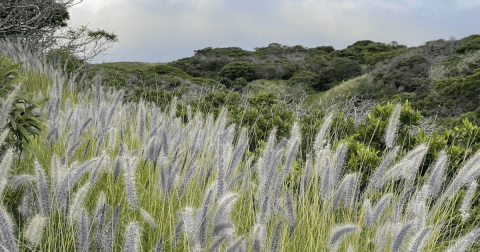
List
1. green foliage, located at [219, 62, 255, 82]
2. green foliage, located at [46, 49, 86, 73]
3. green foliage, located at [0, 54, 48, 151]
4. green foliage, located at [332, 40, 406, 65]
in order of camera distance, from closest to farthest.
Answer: green foliage, located at [0, 54, 48, 151], green foliage, located at [46, 49, 86, 73], green foliage, located at [219, 62, 255, 82], green foliage, located at [332, 40, 406, 65]

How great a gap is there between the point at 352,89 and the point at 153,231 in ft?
68.0

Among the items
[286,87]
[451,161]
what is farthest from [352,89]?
[451,161]

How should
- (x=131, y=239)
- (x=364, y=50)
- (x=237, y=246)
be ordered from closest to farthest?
(x=131, y=239), (x=237, y=246), (x=364, y=50)

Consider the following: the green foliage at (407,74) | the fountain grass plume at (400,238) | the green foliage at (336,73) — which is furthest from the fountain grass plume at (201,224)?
the green foliage at (336,73)

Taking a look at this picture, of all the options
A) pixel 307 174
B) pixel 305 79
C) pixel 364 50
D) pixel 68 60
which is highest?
pixel 364 50

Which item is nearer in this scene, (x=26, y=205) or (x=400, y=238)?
(x=400, y=238)

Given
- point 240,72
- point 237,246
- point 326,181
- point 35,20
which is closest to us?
point 237,246

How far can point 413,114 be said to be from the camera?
3.92 m

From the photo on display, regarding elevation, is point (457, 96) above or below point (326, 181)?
above

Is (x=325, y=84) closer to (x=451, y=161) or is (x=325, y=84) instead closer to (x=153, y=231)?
(x=451, y=161)

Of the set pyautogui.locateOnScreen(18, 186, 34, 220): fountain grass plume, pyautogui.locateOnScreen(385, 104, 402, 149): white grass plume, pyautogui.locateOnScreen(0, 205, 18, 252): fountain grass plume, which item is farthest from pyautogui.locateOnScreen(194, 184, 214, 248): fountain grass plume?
pyautogui.locateOnScreen(385, 104, 402, 149): white grass plume

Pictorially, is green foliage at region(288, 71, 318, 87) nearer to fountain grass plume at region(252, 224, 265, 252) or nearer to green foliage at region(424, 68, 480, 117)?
green foliage at region(424, 68, 480, 117)

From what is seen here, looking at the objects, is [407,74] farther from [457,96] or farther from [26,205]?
[26,205]

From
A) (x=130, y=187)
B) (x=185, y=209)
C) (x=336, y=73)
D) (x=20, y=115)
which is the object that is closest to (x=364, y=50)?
(x=336, y=73)
